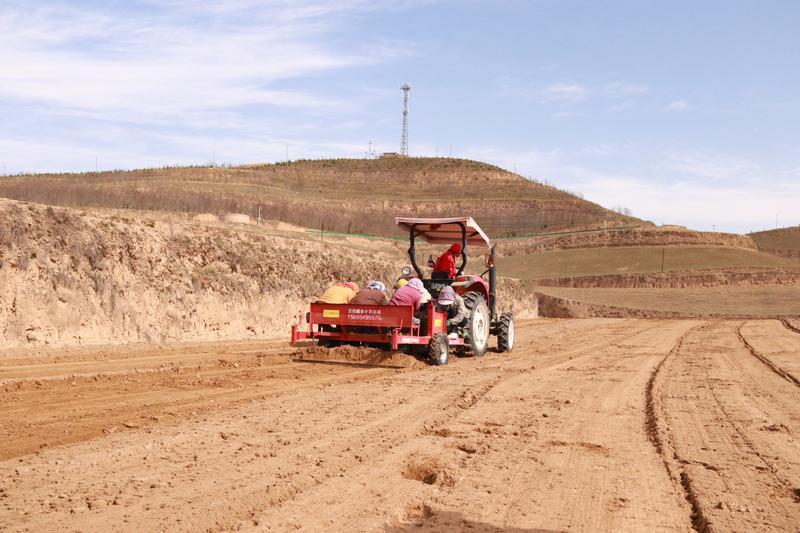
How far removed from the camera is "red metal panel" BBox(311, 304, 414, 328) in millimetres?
11656

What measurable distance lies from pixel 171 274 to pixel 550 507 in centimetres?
1311

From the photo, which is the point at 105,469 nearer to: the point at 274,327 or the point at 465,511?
the point at 465,511

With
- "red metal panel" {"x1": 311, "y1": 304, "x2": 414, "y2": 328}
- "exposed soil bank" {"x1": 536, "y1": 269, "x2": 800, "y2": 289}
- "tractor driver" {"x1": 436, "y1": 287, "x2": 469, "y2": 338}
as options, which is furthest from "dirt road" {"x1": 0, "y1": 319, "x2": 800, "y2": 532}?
"exposed soil bank" {"x1": 536, "y1": 269, "x2": 800, "y2": 289}

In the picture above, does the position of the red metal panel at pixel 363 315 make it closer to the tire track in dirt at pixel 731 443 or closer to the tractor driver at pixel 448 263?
the tractor driver at pixel 448 263

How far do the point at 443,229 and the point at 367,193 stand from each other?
8516 centimetres

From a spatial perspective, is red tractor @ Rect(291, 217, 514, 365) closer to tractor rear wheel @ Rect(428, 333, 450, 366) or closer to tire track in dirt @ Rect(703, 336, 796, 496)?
tractor rear wheel @ Rect(428, 333, 450, 366)

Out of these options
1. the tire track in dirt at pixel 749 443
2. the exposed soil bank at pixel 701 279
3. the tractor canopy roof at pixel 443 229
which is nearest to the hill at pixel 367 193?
the exposed soil bank at pixel 701 279

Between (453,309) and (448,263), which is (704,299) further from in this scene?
(453,309)

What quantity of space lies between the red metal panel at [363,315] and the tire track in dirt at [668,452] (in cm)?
372

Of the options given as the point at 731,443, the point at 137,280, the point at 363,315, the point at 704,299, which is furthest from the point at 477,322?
the point at 704,299

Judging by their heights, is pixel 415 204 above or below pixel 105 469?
above

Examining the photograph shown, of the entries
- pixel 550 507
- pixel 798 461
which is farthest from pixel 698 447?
pixel 550 507

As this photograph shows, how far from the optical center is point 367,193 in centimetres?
9869

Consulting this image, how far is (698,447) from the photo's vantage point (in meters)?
6.45
